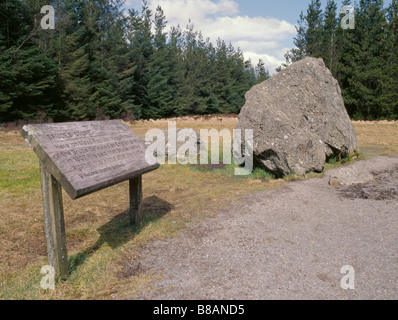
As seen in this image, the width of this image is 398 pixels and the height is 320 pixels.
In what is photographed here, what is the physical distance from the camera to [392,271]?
12.5ft

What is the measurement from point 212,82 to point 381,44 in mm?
20563

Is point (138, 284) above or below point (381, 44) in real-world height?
below

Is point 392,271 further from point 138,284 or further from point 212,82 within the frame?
point 212,82

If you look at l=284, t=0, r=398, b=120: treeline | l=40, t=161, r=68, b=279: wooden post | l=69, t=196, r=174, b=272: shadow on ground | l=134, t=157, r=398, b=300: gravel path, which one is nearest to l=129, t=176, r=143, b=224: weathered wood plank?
l=69, t=196, r=174, b=272: shadow on ground

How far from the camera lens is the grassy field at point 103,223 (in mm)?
3656

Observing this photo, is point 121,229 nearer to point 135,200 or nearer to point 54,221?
point 135,200

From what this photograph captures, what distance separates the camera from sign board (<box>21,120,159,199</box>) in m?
3.42

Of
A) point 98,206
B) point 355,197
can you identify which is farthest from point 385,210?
point 98,206

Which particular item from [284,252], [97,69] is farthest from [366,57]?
[284,252]

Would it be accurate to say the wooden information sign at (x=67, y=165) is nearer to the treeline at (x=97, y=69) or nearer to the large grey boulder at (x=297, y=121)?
the large grey boulder at (x=297, y=121)

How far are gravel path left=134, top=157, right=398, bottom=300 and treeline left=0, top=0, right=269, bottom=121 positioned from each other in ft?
54.5

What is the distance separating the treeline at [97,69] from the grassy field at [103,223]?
11.2 metres

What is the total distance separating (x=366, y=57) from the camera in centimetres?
3186

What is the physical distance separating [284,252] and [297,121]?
17.5 ft
